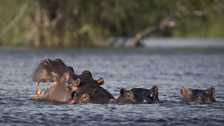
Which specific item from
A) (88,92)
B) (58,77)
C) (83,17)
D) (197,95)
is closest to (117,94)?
(197,95)

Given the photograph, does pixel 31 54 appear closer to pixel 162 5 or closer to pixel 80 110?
pixel 162 5

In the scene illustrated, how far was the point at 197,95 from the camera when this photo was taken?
2053cm

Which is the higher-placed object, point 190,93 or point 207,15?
point 207,15

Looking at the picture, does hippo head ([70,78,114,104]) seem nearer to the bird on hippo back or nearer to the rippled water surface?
the bird on hippo back

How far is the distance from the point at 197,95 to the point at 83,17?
128 feet

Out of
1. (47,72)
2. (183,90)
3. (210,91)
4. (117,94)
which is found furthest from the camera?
(117,94)

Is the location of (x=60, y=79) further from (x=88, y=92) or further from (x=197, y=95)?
(x=197, y=95)

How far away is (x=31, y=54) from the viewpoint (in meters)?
48.7

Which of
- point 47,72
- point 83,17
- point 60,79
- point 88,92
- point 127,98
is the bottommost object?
point 127,98

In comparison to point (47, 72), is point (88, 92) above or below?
below

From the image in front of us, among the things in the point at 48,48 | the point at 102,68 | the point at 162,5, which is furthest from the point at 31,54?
the point at 162,5

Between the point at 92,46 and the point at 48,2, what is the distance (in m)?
4.60

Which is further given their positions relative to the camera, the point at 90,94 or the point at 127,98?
the point at 127,98

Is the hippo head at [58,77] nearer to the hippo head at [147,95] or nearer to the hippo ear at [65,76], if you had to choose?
the hippo ear at [65,76]
